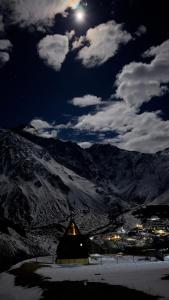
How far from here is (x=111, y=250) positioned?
147750 millimetres

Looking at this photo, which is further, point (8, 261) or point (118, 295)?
point (8, 261)

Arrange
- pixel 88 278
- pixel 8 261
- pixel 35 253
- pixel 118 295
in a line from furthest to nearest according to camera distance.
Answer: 1. pixel 35 253
2. pixel 8 261
3. pixel 88 278
4. pixel 118 295

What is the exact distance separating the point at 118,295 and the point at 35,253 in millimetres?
101440

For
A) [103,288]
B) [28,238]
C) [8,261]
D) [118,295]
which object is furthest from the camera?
[28,238]

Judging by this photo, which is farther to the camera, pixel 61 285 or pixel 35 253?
pixel 35 253

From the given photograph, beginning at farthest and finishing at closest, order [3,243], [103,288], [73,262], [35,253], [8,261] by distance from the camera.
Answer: [35,253] < [3,243] < [8,261] < [73,262] < [103,288]

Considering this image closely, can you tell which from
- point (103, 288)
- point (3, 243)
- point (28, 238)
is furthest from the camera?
point (28, 238)

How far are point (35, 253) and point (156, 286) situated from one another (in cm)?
10065

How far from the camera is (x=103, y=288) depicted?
36.7m

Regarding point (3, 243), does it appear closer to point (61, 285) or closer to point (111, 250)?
point (111, 250)

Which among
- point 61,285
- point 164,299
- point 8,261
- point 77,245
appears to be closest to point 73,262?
point 77,245

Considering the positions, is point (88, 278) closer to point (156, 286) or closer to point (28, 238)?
point (156, 286)

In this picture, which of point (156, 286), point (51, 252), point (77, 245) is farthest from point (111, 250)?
point (156, 286)

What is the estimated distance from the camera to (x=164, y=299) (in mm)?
28500
